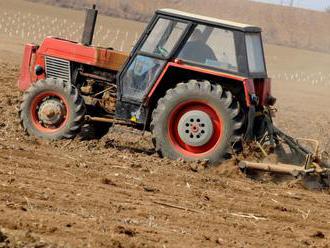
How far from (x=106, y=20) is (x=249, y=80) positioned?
39364 mm

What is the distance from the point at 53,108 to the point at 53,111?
0.04 meters

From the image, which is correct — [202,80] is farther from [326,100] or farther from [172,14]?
[326,100]

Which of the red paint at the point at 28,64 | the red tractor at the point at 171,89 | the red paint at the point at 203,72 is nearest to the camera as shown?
the red paint at the point at 203,72

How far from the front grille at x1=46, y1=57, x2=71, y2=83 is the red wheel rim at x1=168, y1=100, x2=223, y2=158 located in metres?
1.82

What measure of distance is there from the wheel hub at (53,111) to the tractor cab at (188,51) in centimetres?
85

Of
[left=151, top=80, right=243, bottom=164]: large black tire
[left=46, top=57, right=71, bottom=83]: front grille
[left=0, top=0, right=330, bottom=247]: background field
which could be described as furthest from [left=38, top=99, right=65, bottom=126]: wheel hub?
[left=151, top=80, right=243, bottom=164]: large black tire

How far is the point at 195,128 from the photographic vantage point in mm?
9797

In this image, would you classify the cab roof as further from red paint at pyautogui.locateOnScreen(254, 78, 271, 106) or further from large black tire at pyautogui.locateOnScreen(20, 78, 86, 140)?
large black tire at pyautogui.locateOnScreen(20, 78, 86, 140)

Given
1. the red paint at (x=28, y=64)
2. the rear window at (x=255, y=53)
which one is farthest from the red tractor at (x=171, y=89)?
the red paint at (x=28, y=64)

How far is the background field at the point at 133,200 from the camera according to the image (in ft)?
19.2

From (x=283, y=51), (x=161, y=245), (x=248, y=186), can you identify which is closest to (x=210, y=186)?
(x=248, y=186)

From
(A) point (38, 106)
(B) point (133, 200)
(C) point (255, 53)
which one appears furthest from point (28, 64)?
(B) point (133, 200)

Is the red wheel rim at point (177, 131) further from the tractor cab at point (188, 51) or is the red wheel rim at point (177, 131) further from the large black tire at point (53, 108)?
the large black tire at point (53, 108)

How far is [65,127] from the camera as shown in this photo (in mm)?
10367
